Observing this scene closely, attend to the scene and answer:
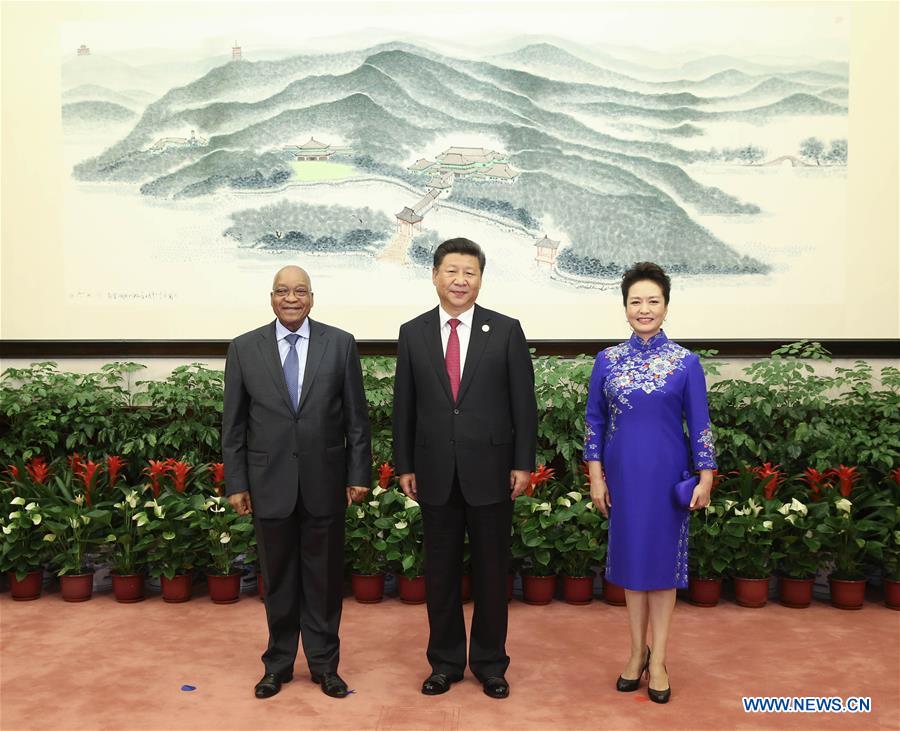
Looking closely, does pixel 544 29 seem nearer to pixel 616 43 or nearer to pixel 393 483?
pixel 616 43

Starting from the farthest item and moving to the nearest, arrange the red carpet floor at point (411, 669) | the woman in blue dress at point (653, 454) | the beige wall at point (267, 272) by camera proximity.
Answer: the beige wall at point (267, 272) < the woman in blue dress at point (653, 454) < the red carpet floor at point (411, 669)

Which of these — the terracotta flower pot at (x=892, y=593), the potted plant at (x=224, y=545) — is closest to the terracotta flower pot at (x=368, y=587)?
the potted plant at (x=224, y=545)

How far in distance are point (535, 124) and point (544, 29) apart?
22.7 inches

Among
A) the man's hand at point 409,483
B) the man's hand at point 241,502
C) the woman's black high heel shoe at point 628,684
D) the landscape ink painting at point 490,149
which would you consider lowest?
the woman's black high heel shoe at point 628,684

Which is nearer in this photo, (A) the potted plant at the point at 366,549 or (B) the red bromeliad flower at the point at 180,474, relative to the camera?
(A) the potted plant at the point at 366,549

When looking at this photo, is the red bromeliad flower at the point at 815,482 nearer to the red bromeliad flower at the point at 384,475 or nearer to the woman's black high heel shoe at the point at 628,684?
the woman's black high heel shoe at the point at 628,684

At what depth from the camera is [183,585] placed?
13.2ft

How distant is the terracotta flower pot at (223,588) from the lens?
4.01m

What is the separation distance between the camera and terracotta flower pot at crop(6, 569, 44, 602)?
4035 millimetres

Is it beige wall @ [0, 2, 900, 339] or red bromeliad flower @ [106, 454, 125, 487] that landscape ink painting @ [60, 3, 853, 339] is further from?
red bromeliad flower @ [106, 454, 125, 487]

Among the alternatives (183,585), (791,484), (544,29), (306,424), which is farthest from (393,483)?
(544,29)

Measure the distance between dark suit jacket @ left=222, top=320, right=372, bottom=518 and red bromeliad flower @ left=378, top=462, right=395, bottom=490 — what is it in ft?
4.08

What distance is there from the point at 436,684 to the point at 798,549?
6.65 ft

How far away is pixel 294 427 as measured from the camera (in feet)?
9.61
